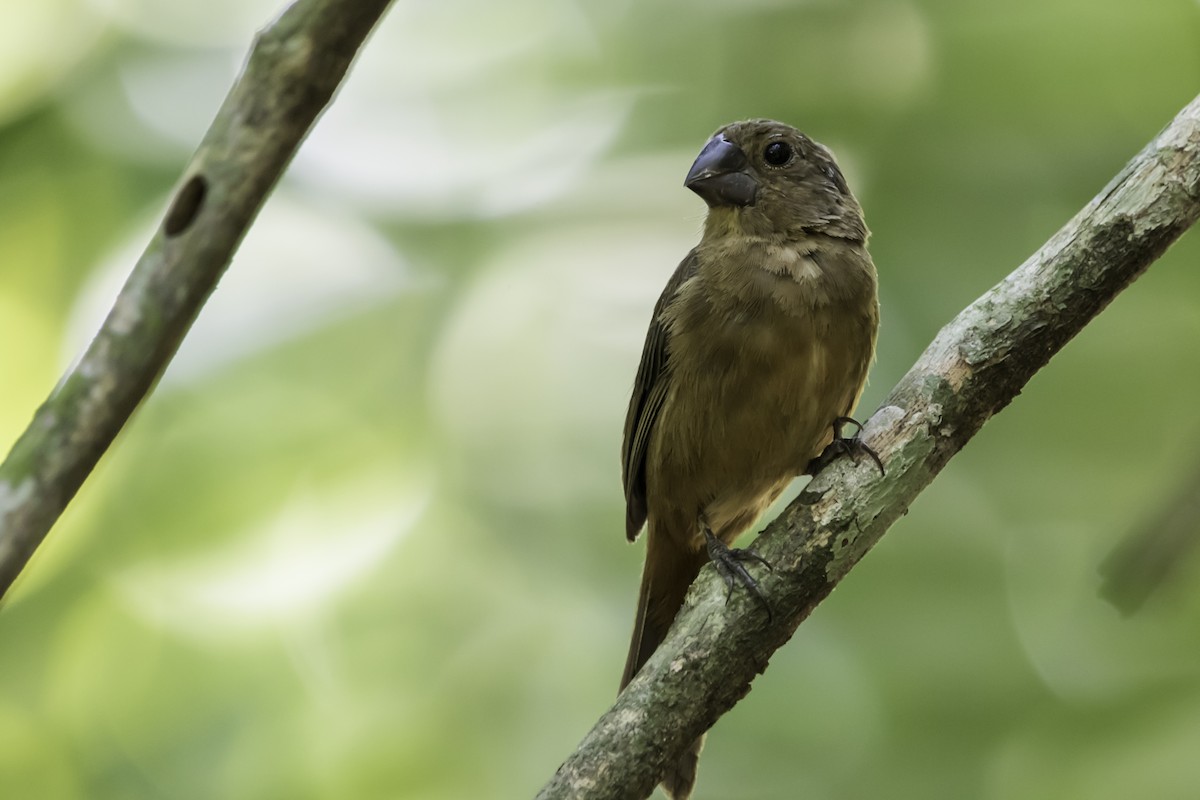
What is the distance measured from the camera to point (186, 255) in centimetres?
158

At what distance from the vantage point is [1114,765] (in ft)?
13.3

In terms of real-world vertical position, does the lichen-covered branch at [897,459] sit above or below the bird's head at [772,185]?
below

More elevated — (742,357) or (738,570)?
(742,357)

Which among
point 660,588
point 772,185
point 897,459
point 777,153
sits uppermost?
point 777,153

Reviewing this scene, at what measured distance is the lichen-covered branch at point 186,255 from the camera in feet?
4.81

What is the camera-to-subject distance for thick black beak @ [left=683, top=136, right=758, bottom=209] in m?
3.65

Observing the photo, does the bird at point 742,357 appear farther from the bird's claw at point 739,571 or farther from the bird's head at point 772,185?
the bird's claw at point 739,571

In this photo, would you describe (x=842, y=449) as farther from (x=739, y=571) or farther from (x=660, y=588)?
(x=660, y=588)

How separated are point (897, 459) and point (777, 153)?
1497 mm

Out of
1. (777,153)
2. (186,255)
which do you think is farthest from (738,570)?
(777,153)

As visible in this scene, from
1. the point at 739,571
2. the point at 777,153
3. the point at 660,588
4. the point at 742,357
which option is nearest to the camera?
the point at 739,571

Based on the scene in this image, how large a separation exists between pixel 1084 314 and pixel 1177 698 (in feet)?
7.22

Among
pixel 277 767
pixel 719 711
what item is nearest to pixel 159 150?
pixel 277 767

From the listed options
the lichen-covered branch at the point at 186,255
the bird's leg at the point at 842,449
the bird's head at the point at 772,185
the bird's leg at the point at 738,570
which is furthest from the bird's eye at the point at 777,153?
the lichen-covered branch at the point at 186,255
